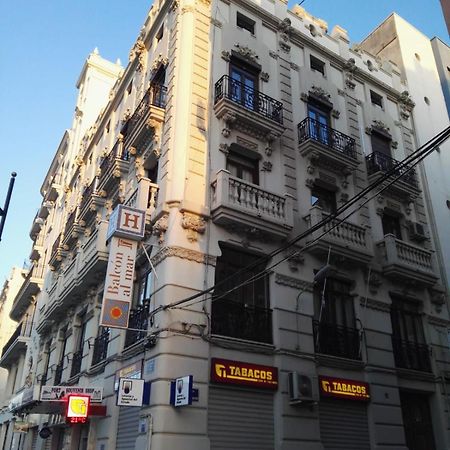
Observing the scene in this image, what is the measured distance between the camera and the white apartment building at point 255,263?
519 inches

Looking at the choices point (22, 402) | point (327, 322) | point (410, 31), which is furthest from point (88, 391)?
point (410, 31)

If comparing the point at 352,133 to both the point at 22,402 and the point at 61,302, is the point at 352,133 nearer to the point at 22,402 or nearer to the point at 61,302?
the point at 61,302

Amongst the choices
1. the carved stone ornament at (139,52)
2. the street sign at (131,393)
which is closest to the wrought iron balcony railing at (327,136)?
the carved stone ornament at (139,52)

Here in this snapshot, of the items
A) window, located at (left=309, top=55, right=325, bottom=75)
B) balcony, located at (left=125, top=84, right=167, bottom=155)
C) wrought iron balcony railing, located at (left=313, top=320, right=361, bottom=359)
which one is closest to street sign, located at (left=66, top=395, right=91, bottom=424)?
wrought iron balcony railing, located at (left=313, top=320, right=361, bottom=359)

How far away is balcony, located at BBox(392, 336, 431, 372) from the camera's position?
17109 millimetres

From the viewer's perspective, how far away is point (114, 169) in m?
19.7

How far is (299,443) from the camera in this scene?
1334cm

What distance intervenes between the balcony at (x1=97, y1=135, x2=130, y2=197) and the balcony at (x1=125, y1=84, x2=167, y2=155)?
69cm

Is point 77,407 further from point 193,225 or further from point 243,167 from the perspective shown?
point 243,167

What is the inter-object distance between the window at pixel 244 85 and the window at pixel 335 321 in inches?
263

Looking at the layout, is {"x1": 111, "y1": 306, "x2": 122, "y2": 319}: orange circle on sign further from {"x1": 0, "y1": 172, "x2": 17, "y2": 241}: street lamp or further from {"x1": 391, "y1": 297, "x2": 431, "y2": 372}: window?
{"x1": 391, "y1": 297, "x2": 431, "y2": 372}: window

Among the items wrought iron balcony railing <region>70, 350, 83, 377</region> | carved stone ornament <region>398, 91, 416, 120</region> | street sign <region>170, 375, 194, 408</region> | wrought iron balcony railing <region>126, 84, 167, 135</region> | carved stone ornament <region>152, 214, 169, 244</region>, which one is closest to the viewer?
street sign <region>170, 375, 194, 408</region>

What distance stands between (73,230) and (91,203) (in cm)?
Answer: 257

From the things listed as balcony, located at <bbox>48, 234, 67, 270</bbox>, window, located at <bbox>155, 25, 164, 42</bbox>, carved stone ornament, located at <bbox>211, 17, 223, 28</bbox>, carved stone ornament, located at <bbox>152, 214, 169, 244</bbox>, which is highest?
window, located at <bbox>155, 25, 164, 42</bbox>
